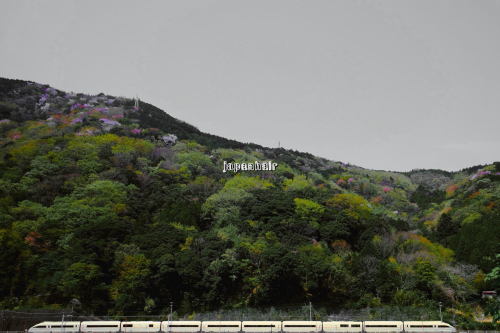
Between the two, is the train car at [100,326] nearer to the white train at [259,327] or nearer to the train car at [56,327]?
the white train at [259,327]

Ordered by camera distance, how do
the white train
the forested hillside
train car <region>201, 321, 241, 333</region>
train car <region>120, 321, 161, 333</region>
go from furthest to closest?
1. the forested hillside
2. train car <region>120, 321, 161, 333</region>
3. train car <region>201, 321, 241, 333</region>
4. the white train

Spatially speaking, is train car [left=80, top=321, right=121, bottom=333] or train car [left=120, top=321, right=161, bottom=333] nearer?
train car [left=80, top=321, right=121, bottom=333]

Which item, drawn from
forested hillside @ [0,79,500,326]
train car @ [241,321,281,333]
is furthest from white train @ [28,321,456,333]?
forested hillside @ [0,79,500,326]

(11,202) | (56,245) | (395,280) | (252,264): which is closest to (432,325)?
(395,280)

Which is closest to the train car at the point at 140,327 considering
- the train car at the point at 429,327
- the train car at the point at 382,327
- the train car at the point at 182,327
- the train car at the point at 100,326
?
the train car at the point at 100,326

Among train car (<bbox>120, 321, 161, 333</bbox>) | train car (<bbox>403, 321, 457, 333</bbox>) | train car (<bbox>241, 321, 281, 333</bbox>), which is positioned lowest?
train car (<bbox>120, 321, 161, 333</bbox>)

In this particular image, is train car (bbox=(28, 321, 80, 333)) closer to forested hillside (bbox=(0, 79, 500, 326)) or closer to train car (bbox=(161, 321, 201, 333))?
forested hillside (bbox=(0, 79, 500, 326))

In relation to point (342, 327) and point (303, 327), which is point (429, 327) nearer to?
point (342, 327)
